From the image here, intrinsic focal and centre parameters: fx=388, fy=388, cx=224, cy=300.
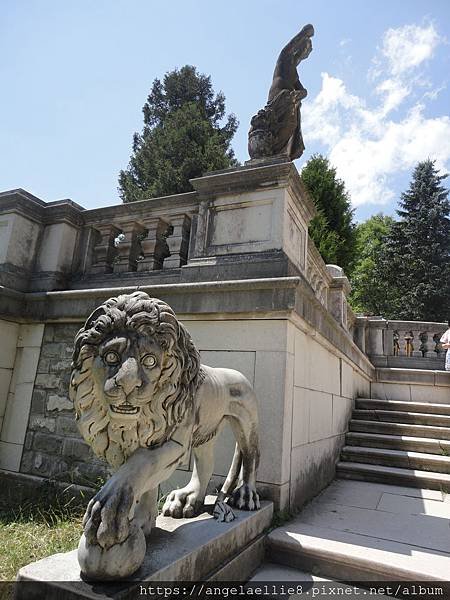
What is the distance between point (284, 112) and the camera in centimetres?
434

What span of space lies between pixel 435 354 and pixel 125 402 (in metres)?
8.35

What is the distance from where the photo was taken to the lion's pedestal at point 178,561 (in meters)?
1.34

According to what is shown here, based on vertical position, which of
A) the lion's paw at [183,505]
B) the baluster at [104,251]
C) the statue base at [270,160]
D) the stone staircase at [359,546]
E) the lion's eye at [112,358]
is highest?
the statue base at [270,160]

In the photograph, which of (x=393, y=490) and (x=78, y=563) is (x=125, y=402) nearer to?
(x=78, y=563)

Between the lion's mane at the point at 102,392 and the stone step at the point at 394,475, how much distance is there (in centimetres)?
367

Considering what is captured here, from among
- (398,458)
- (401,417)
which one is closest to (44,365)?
(398,458)

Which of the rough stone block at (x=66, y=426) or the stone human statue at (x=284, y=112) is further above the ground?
the stone human statue at (x=284, y=112)

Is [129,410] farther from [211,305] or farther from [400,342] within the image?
[400,342]

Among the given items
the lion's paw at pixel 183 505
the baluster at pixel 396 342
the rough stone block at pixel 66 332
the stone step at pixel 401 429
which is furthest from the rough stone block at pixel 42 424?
the baluster at pixel 396 342

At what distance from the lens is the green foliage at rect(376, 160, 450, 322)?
21.0 m

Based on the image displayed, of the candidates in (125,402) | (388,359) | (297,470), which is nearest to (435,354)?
(388,359)

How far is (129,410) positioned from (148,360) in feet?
0.71

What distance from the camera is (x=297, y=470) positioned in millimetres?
3193

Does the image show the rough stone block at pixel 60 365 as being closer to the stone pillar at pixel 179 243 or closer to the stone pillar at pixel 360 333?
the stone pillar at pixel 179 243
